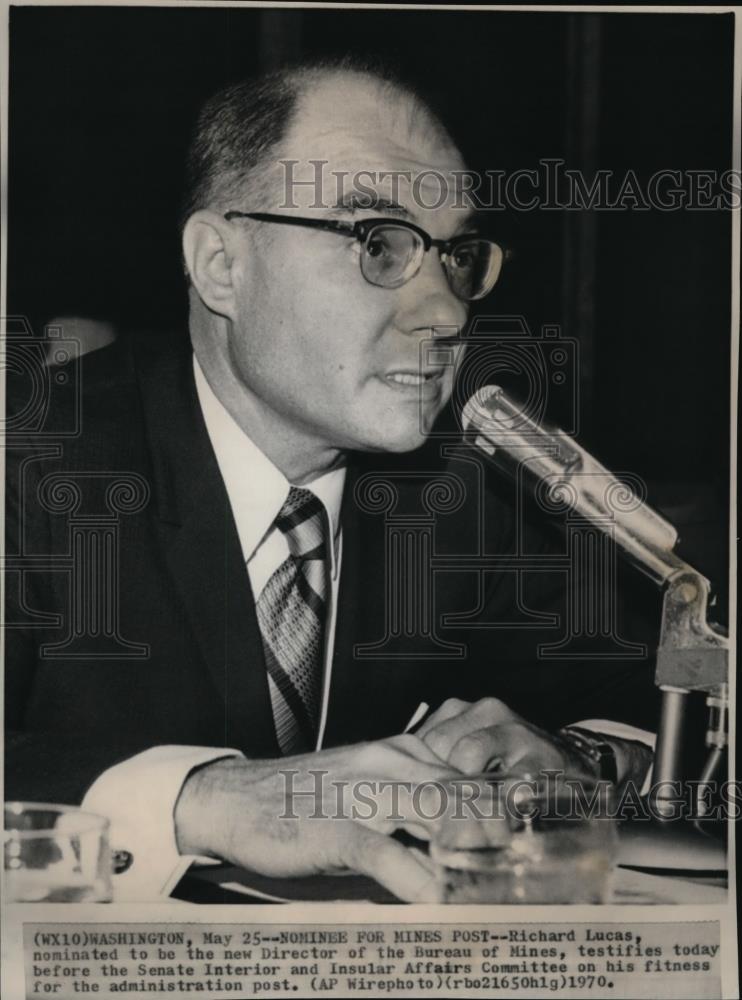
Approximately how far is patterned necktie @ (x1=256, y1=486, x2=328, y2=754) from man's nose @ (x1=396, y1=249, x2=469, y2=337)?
295 mm

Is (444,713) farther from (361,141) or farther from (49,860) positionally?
(361,141)

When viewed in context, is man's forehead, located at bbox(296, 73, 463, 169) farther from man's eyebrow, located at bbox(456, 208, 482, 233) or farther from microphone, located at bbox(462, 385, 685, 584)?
microphone, located at bbox(462, 385, 685, 584)

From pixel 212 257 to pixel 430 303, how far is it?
32 cm

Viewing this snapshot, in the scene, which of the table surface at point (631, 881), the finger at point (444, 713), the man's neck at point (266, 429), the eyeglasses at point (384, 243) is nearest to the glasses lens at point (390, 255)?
the eyeglasses at point (384, 243)

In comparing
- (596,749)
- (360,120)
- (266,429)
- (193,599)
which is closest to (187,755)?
(193,599)

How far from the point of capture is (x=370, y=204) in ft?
6.18

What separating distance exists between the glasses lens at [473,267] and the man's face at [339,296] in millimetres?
Answer: 19

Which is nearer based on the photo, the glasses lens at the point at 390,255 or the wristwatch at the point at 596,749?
the glasses lens at the point at 390,255

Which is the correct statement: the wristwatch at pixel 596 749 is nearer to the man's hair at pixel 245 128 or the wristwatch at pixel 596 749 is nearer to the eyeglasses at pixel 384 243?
the eyeglasses at pixel 384 243

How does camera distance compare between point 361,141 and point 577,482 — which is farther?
point 577,482

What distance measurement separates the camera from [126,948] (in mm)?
1946

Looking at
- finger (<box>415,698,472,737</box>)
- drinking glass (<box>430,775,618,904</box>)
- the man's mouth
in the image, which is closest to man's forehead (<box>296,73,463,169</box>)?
the man's mouth

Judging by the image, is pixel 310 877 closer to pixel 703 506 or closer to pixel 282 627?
pixel 282 627

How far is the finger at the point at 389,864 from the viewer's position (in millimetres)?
1909
